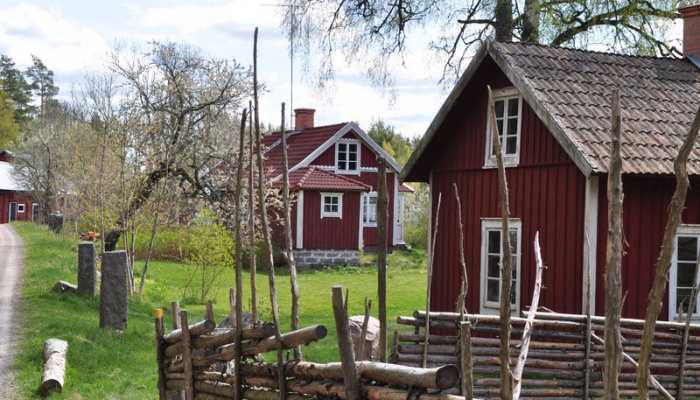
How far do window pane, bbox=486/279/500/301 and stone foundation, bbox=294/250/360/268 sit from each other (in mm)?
18444

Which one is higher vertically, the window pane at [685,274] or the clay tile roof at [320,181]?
the clay tile roof at [320,181]

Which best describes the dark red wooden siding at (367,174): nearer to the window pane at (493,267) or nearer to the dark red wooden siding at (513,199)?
the dark red wooden siding at (513,199)

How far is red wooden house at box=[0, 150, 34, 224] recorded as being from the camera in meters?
54.2

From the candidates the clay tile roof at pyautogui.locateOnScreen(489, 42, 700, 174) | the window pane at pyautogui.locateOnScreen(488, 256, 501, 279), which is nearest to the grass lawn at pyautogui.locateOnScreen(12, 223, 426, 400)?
the window pane at pyautogui.locateOnScreen(488, 256, 501, 279)

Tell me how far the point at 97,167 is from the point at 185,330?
15.2 metres

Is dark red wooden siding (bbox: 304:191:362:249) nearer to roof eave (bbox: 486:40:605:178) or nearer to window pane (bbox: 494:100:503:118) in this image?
window pane (bbox: 494:100:503:118)

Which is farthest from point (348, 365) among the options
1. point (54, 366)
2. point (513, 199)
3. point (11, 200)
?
point (11, 200)

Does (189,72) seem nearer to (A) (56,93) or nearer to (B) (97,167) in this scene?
(B) (97,167)

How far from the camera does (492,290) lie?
12.8 metres

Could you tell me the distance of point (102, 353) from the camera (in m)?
11.4

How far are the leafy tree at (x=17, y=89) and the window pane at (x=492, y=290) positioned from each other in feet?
236

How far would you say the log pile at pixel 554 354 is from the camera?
9.27 metres

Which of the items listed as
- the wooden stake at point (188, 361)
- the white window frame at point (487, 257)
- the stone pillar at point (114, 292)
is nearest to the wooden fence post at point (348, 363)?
the wooden stake at point (188, 361)

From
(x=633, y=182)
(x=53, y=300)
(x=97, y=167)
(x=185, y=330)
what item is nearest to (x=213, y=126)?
(x=97, y=167)
